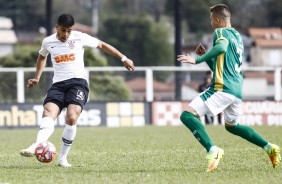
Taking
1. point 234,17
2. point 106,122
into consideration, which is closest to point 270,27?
point 234,17

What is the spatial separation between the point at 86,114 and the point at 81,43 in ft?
42.4

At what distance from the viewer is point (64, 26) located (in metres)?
12.5

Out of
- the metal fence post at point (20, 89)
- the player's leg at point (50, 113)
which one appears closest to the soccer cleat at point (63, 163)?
the player's leg at point (50, 113)

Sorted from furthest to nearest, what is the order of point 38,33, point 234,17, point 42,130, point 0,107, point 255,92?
point 234,17, point 38,33, point 255,92, point 0,107, point 42,130

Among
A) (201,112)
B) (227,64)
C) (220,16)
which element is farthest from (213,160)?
(220,16)

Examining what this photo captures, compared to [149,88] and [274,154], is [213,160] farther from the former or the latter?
[149,88]

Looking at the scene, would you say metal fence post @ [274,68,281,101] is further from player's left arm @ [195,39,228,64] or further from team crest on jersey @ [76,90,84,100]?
player's left arm @ [195,39,228,64]

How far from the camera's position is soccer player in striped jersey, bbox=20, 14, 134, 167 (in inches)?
495

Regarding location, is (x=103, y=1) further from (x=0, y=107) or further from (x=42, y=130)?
(x=42, y=130)

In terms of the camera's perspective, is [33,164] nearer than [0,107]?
Yes

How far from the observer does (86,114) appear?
2569cm

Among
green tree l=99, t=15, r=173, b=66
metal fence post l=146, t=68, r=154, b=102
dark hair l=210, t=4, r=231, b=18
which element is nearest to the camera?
dark hair l=210, t=4, r=231, b=18

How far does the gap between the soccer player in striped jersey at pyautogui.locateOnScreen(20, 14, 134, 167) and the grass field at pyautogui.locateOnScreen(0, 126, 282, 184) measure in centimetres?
63

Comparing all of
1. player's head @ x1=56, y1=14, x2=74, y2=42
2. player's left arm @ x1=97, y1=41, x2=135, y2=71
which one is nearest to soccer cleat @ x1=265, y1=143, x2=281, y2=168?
player's left arm @ x1=97, y1=41, x2=135, y2=71
